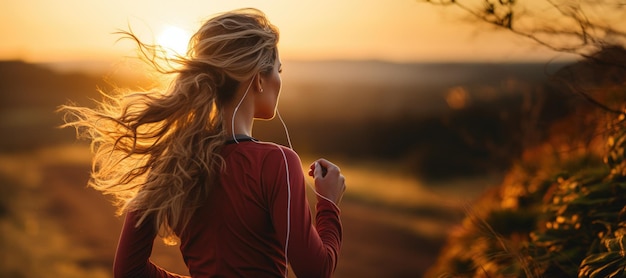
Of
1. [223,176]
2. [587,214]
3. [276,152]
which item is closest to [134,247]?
[223,176]

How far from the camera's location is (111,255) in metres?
17.1

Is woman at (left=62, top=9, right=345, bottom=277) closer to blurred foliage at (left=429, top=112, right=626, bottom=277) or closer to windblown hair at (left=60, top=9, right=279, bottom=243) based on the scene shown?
windblown hair at (left=60, top=9, right=279, bottom=243)

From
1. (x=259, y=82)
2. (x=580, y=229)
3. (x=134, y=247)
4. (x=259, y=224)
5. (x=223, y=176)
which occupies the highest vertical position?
(x=259, y=82)

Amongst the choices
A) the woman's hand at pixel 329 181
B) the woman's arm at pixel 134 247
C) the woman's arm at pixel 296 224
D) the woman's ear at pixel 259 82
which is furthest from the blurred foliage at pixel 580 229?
the woman's arm at pixel 134 247

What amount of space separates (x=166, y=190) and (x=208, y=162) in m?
0.17

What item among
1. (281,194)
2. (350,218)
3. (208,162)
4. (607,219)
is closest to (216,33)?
(208,162)

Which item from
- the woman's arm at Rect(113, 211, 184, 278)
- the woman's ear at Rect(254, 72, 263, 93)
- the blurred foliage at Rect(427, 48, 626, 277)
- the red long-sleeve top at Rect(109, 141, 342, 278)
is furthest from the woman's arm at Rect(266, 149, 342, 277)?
the blurred foliage at Rect(427, 48, 626, 277)

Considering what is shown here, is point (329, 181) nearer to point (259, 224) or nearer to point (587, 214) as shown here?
point (259, 224)

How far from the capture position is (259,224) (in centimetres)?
248

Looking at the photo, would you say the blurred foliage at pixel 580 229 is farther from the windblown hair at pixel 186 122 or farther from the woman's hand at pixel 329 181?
the windblown hair at pixel 186 122

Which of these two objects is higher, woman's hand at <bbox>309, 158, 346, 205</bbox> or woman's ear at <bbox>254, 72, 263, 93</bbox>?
woman's ear at <bbox>254, 72, 263, 93</bbox>

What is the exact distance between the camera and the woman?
2.44 metres

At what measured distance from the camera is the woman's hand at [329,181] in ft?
8.39

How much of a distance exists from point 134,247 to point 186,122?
0.43 meters
